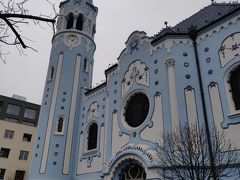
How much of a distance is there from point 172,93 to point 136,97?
9.34ft

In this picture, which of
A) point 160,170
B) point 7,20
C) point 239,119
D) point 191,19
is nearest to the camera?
point 7,20

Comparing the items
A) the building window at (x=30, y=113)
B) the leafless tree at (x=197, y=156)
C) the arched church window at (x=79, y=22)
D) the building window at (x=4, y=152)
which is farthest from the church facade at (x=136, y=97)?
the building window at (x=30, y=113)

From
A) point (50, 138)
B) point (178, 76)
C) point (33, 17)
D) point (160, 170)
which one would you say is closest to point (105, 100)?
point (50, 138)

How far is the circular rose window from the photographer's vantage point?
14.6 m

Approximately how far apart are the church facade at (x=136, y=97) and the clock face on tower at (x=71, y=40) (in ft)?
0.27

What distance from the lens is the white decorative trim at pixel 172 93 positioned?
40.8ft

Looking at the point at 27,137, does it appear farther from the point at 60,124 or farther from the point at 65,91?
the point at 60,124

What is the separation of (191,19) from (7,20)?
15620 mm

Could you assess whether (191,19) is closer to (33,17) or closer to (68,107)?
(68,107)

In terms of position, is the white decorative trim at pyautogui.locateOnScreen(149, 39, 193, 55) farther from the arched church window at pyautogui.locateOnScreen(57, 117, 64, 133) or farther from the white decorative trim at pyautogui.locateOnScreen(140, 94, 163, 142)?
the arched church window at pyautogui.locateOnScreen(57, 117, 64, 133)

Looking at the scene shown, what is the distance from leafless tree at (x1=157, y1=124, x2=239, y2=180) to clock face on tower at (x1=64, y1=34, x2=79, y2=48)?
45.2ft

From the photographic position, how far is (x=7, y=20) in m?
4.09

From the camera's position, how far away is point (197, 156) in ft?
29.4

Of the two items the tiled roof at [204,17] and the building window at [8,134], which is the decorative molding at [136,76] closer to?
the tiled roof at [204,17]
